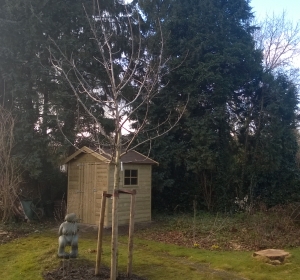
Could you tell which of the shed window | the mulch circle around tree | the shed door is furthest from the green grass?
the shed window

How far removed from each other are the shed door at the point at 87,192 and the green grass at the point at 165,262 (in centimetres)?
276

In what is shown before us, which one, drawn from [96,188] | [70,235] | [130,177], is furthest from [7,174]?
[70,235]

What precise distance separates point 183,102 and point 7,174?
758 cm

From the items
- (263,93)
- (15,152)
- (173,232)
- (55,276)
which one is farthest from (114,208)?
(263,93)

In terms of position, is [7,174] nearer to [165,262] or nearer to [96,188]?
[96,188]

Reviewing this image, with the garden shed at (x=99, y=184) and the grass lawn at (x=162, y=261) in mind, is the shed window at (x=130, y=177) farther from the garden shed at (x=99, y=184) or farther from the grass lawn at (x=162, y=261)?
the grass lawn at (x=162, y=261)

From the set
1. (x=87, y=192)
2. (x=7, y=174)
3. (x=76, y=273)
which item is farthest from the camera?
(x=87, y=192)

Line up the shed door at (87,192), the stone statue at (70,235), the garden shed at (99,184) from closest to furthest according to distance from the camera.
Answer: the stone statue at (70,235) < the garden shed at (99,184) < the shed door at (87,192)

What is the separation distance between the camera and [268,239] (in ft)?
31.1

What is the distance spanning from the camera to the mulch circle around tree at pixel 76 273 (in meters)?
6.25

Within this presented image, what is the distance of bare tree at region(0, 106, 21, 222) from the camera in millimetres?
11891

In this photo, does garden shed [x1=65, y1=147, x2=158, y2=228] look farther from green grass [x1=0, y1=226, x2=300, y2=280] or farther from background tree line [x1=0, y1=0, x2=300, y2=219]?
green grass [x1=0, y1=226, x2=300, y2=280]

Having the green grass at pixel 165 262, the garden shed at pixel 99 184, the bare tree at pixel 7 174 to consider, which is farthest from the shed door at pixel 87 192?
the green grass at pixel 165 262

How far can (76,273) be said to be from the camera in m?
6.41
